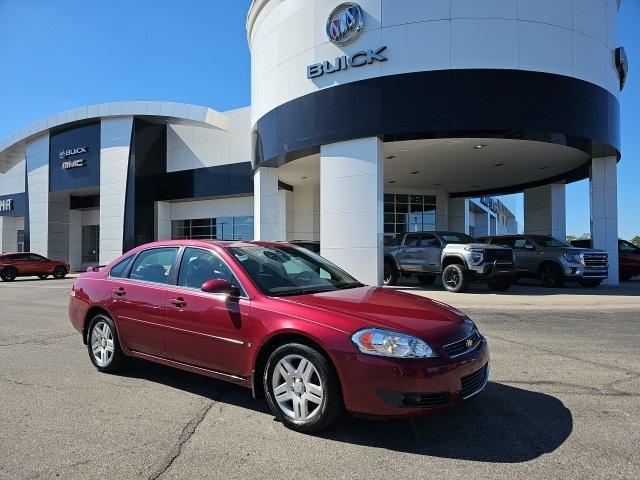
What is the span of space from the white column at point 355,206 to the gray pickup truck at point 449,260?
4.89 ft

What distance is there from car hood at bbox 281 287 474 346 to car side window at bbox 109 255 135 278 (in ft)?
8.05

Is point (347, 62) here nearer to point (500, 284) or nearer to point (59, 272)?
point (500, 284)

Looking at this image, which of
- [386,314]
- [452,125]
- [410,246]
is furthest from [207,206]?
[386,314]

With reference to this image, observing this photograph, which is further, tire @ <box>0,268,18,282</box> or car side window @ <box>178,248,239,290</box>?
tire @ <box>0,268,18,282</box>

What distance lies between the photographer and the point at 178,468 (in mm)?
3309

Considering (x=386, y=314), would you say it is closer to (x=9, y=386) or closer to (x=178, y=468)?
(x=178, y=468)

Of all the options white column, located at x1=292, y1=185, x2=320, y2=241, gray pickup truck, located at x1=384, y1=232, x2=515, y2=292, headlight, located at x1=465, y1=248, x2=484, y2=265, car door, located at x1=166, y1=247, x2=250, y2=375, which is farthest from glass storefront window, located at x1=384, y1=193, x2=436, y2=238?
car door, located at x1=166, y1=247, x2=250, y2=375

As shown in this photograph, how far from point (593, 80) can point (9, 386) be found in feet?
56.5

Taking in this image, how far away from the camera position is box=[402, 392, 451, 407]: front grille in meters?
3.57

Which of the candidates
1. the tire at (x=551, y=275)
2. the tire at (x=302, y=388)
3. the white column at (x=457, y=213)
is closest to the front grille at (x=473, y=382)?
the tire at (x=302, y=388)

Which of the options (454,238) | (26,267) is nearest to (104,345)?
(454,238)

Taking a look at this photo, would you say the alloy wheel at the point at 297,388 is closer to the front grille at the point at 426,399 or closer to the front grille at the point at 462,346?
Result: the front grille at the point at 426,399

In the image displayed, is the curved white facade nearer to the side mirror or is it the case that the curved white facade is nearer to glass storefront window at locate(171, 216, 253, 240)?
the side mirror

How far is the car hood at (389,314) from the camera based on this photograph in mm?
3783
